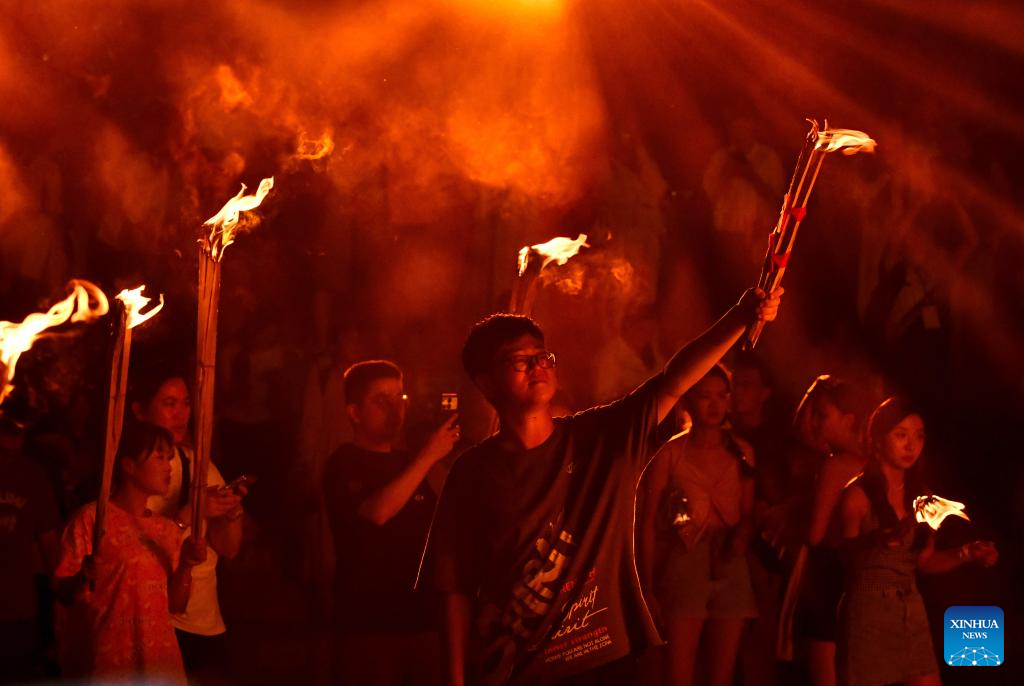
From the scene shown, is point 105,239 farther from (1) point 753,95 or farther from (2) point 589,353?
(1) point 753,95

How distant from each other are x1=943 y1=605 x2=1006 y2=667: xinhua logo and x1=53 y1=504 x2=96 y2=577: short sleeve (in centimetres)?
407

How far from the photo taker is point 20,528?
5.72 m

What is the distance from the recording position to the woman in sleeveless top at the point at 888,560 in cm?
495

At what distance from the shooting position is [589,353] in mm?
7113

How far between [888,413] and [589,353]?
2217 mm

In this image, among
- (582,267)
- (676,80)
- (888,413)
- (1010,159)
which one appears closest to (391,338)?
(582,267)

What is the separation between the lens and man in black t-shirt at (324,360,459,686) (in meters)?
5.15

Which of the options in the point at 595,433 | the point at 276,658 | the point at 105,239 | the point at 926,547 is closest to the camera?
the point at 595,433

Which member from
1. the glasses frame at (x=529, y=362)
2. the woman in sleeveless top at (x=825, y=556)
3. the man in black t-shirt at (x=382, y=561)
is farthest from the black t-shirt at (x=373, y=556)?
the woman in sleeveless top at (x=825, y=556)

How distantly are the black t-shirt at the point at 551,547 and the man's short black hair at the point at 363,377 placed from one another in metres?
1.12

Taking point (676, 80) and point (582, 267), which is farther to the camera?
point (676, 80)

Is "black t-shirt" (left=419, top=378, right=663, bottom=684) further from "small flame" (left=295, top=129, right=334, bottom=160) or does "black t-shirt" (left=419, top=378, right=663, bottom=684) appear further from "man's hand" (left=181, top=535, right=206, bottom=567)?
"small flame" (left=295, top=129, right=334, bottom=160)

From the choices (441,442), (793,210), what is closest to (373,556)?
(441,442)

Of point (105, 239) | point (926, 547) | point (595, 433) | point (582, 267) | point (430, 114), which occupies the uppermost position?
point (430, 114)
